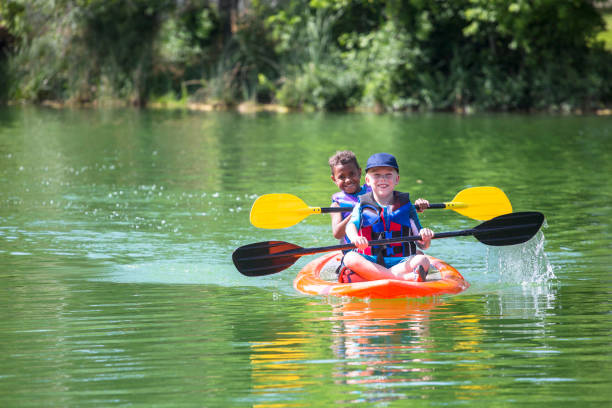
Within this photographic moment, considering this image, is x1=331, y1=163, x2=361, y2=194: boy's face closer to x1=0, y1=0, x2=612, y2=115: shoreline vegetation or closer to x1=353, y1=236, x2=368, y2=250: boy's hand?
x1=353, y1=236, x2=368, y2=250: boy's hand

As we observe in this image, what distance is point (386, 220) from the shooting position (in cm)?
743

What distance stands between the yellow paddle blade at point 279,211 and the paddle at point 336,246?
574mm

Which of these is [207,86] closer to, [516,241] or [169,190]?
[169,190]

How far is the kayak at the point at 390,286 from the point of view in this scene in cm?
696

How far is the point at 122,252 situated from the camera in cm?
901

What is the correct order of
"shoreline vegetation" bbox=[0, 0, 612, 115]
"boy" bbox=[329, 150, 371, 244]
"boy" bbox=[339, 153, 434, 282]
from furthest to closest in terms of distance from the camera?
"shoreline vegetation" bbox=[0, 0, 612, 115] < "boy" bbox=[329, 150, 371, 244] < "boy" bbox=[339, 153, 434, 282]

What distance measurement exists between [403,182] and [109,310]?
299 inches

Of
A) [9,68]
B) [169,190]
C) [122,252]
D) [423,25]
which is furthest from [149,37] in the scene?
[122,252]

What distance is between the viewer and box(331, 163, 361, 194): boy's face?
8.08 meters

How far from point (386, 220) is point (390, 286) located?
672 mm

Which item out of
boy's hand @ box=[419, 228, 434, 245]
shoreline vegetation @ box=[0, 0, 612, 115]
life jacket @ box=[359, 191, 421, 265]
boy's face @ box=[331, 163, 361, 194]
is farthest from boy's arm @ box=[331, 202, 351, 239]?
shoreline vegetation @ box=[0, 0, 612, 115]

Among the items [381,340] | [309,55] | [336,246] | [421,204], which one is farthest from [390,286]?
[309,55]

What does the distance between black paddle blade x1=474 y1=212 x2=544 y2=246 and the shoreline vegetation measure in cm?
1964

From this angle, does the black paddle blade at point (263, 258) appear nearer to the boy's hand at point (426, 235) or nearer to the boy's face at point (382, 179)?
the boy's face at point (382, 179)
